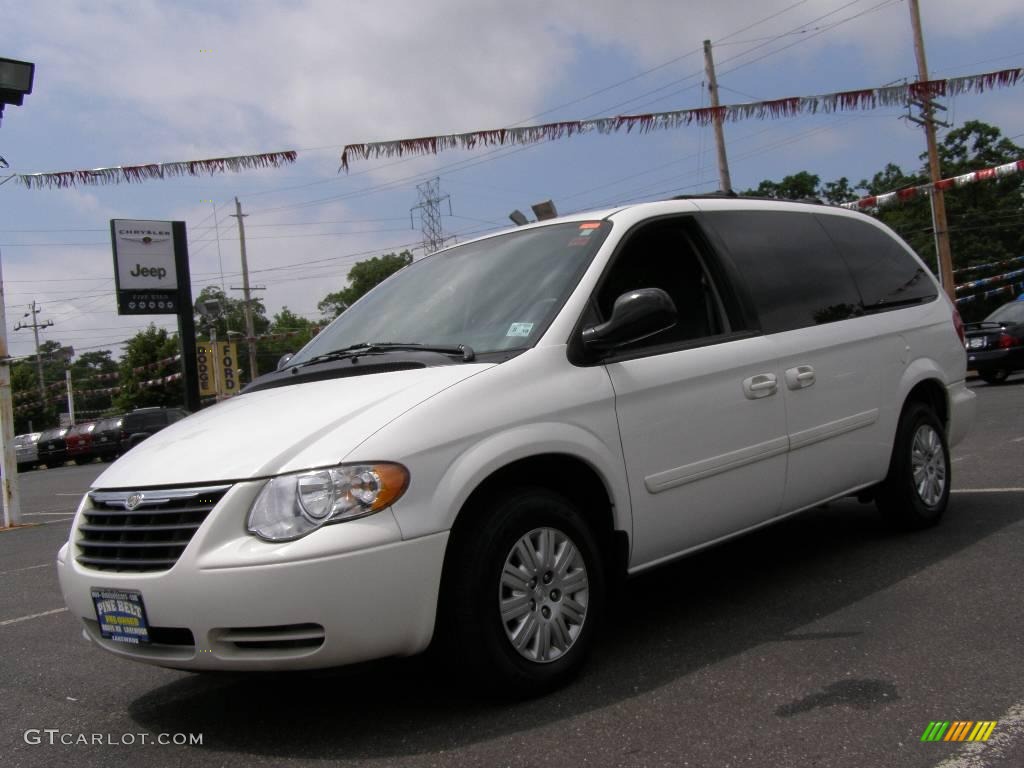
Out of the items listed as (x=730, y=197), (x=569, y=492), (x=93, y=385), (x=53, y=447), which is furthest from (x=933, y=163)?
(x=93, y=385)

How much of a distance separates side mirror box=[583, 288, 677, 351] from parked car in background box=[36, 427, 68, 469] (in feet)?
132

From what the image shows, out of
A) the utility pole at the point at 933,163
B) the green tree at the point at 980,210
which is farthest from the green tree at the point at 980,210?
the utility pole at the point at 933,163

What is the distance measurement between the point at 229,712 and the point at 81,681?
1014 millimetres

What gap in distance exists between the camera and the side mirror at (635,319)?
144 inches

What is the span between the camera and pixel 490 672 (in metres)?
3.23

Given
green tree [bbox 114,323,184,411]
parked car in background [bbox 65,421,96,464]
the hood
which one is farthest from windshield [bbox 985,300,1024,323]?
green tree [bbox 114,323,184,411]

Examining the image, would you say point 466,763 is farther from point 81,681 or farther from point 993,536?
point 993,536

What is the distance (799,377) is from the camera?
15.1 ft

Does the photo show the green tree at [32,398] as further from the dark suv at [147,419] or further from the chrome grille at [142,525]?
the chrome grille at [142,525]

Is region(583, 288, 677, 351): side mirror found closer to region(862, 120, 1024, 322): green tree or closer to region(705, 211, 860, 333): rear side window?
region(705, 211, 860, 333): rear side window

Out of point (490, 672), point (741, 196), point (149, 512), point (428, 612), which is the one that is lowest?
point (490, 672)

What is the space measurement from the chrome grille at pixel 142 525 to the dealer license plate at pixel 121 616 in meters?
0.09

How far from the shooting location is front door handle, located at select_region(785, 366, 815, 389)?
15.0ft

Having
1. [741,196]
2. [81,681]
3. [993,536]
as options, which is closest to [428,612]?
[81,681]
